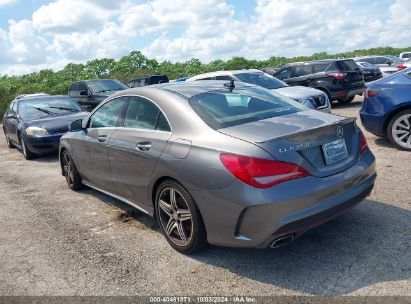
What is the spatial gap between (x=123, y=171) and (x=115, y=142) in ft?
1.20

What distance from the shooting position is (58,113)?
10.7 meters

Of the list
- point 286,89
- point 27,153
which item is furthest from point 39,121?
point 286,89

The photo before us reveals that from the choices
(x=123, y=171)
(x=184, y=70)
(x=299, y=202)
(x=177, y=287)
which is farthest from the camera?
(x=184, y=70)

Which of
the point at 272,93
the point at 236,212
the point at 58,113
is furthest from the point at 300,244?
the point at 58,113

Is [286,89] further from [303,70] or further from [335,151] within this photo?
[335,151]

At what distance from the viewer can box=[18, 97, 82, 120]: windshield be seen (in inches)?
423

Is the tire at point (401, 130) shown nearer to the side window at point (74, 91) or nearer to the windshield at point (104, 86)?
the windshield at point (104, 86)

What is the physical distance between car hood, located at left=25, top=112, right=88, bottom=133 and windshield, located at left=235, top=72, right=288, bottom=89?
4.37m

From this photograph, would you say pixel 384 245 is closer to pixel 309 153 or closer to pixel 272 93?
pixel 309 153

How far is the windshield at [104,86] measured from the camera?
1591cm

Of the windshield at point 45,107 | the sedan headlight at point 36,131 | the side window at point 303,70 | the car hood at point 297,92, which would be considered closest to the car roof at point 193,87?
the car hood at point 297,92

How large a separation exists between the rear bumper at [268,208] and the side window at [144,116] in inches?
37.9

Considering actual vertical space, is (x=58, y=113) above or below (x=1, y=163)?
above

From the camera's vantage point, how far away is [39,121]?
10.2 m
